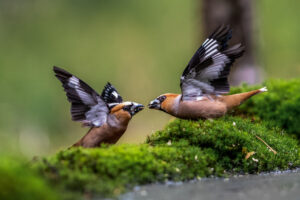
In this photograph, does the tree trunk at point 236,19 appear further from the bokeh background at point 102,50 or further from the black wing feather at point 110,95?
the bokeh background at point 102,50

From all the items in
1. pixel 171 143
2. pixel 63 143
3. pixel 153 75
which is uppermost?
pixel 171 143

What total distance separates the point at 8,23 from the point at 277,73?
14581mm

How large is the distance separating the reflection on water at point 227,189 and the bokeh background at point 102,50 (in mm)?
13739

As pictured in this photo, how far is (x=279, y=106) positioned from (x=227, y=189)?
13.9ft

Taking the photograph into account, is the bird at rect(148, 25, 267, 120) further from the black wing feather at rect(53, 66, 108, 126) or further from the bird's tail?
the black wing feather at rect(53, 66, 108, 126)

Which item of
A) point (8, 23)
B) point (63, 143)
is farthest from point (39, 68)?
point (63, 143)

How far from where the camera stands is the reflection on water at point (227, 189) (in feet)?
14.2

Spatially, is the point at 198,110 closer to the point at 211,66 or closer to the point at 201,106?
the point at 201,106

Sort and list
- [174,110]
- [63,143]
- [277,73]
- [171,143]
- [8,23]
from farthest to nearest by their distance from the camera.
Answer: [8,23], [277,73], [63,143], [174,110], [171,143]

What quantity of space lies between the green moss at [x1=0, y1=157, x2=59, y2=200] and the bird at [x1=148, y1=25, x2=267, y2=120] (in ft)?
10.8

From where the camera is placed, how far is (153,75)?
23.2m

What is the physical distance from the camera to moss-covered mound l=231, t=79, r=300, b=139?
330 inches

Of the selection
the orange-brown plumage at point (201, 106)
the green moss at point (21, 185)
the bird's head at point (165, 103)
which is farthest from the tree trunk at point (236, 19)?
the green moss at point (21, 185)

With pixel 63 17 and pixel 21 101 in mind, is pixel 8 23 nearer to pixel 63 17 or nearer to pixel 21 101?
pixel 63 17
